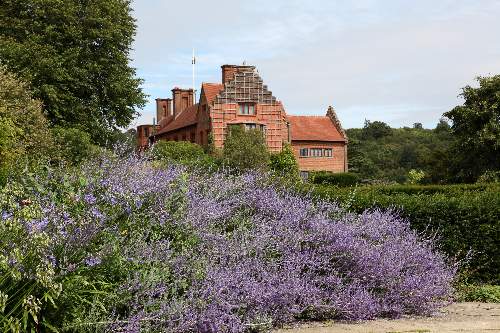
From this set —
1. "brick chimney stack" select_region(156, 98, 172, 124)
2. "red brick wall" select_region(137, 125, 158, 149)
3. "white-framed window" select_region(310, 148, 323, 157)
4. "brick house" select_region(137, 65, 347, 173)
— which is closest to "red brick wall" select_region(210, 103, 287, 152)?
"brick house" select_region(137, 65, 347, 173)

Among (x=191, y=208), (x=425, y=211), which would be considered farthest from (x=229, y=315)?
(x=425, y=211)

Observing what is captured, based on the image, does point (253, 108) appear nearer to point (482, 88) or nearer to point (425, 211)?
point (482, 88)

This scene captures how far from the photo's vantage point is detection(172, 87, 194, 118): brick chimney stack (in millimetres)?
56688

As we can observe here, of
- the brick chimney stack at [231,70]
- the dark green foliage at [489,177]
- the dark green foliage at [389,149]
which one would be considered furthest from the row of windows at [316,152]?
the dark green foliage at [489,177]

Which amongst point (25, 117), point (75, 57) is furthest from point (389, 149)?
point (25, 117)

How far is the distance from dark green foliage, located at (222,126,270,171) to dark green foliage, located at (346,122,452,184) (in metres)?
18.3

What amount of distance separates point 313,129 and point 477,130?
2066 centimetres

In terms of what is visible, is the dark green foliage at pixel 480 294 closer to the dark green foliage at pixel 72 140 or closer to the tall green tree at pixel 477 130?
the dark green foliage at pixel 72 140

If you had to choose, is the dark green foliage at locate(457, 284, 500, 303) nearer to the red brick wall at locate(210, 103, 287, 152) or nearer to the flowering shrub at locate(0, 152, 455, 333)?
the flowering shrub at locate(0, 152, 455, 333)

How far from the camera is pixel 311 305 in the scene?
19.2 ft

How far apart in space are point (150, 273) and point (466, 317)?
363 centimetres

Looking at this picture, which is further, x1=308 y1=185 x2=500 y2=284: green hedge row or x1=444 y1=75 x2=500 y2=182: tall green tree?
x1=444 y1=75 x2=500 y2=182: tall green tree

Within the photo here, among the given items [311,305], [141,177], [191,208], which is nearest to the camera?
[311,305]

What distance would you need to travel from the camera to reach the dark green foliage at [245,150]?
34625 millimetres
